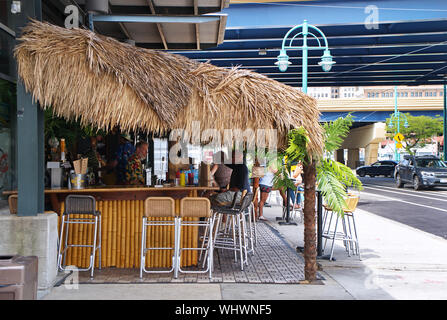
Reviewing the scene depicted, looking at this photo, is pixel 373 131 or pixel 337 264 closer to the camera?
pixel 337 264

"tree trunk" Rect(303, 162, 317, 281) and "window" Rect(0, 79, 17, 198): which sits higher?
"window" Rect(0, 79, 17, 198)

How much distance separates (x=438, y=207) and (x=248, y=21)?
371 inches

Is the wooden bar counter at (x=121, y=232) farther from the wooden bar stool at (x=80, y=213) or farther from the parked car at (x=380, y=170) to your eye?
the parked car at (x=380, y=170)

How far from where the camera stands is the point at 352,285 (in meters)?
6.55

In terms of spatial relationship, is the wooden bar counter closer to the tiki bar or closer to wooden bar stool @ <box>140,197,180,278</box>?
the tiki bar

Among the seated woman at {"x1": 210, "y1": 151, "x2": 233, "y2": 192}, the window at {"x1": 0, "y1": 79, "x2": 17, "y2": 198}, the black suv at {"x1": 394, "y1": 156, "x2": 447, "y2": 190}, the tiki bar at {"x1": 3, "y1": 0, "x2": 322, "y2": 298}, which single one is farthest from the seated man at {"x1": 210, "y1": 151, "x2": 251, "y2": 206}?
Answer: the black suv at {"x1": 394, "y1": 156, "x2": 447, "y2": 190}

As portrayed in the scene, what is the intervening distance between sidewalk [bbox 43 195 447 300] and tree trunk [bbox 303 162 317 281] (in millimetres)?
270

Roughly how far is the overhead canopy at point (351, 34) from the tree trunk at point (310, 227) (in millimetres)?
11390

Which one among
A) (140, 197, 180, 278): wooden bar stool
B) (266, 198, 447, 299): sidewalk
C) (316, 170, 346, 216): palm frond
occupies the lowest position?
(266, 198, 447, 299): sidewalk

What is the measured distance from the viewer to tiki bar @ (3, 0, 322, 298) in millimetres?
5898

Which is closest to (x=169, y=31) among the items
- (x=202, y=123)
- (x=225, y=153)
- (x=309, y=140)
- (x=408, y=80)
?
(x=225, y=153)

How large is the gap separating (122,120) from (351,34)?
574 inches

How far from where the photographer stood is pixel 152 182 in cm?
817

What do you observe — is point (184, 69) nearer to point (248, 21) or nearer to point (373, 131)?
point (248, 21)
